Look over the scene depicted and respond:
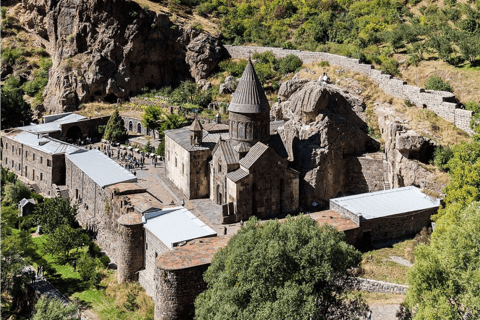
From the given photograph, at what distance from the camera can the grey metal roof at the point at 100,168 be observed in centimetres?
3828

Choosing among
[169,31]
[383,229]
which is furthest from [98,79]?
[383,229]

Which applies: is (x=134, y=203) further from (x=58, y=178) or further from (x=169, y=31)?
(x=169, y=31)

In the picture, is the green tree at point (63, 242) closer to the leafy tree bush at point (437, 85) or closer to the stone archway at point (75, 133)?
the stone archway at point (75, 133)

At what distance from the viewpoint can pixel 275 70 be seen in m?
59.9

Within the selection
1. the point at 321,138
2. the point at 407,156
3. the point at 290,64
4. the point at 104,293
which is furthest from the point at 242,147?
the point at 290,64

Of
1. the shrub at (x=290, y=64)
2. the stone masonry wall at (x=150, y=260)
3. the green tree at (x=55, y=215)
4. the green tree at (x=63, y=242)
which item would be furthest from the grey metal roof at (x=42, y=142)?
the shrub at (x=290, y=64)

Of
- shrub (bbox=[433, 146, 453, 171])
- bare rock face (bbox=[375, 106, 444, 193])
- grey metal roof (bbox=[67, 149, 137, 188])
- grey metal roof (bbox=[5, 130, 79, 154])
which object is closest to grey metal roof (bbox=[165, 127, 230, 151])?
grey metal roof (bbox=[67, 149, 137, 188])

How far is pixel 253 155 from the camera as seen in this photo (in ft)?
111

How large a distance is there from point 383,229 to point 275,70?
107 ft

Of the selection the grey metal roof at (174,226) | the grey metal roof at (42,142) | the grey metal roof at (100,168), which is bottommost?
the grey metal roof at (174,226)

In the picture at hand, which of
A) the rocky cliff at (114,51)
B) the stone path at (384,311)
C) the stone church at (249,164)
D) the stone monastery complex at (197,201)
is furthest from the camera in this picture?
the rocky cliff at (114,51)

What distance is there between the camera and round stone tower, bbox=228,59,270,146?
3434 centimetres

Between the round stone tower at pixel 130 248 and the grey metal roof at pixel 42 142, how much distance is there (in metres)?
17.8

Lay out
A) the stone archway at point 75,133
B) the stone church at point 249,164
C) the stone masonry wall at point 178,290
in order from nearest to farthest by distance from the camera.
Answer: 1. the stone masonry wall at point 178,290
2. the stone church at point 249,164
3. the stone archway at point 75,133
